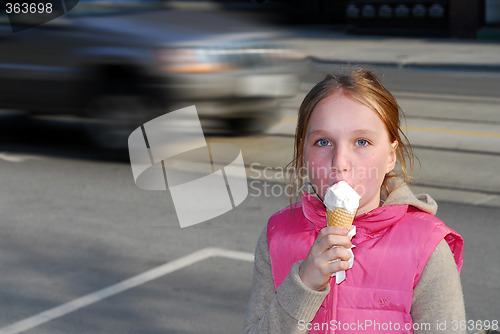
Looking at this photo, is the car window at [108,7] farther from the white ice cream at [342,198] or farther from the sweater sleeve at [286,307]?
the white ice cream at [342,198]

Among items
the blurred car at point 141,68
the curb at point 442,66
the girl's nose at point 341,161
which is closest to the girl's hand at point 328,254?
the girl's nose at point 341,161

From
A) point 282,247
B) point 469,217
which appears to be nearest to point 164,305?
point 469,217

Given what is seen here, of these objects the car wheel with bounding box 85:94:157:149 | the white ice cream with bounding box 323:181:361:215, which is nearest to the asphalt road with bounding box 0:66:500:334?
the car wheel with bounding box 85:94:157:149

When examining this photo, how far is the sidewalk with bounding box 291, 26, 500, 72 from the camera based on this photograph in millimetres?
18922

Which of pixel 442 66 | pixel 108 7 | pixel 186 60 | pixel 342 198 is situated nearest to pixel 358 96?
pixel 342 198

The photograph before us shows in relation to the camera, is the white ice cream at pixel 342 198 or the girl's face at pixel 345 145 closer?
the white ice cream at pixel 342 198

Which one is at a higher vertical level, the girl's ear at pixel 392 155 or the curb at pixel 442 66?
the girl's ear at pixel 392 155

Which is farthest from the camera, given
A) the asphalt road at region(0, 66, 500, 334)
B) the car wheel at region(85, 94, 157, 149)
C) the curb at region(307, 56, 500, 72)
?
the curb at region(307, 56, 500, 72)

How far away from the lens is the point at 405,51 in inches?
853

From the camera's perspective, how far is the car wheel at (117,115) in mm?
9492

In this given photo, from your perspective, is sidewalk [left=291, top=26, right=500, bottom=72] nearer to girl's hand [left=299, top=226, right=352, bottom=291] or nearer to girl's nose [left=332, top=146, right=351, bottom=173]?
girl's nose [left=332, top=146, right=351, bottom=173]

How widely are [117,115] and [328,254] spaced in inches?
315

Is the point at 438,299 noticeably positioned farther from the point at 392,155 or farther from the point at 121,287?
the point at 121,287

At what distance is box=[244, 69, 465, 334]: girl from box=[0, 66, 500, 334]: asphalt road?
2971 mm
